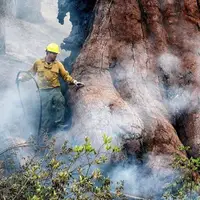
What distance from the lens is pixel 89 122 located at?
22.2 ft

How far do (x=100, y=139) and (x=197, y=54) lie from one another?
283 cm

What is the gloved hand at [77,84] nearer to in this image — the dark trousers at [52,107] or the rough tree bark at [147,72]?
the rough tree bark at [147,72]

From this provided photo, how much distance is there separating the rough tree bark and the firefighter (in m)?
0.27

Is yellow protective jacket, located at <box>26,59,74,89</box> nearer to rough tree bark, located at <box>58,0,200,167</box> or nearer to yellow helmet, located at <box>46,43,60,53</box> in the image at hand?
yellow helmet, located at <box>46,43,60,53</box>

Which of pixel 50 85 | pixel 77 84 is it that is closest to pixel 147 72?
pixel 77 84

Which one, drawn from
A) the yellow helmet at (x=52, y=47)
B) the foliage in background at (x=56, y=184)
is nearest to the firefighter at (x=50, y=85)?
the yellow helmet at (x=52, y=47)

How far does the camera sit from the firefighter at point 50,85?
726cm

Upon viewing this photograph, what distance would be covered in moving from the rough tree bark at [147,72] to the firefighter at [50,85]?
0.27 meters

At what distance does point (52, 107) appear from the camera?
738 cm

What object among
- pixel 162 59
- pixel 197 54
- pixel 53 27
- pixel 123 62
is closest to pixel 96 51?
pixel 123 62

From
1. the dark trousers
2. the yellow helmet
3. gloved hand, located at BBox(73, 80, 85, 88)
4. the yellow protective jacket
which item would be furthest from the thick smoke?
the yellow helmet

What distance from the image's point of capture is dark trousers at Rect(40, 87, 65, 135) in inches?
288

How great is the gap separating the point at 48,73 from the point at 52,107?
1.92 feet

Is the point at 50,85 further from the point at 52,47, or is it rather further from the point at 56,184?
the point at 56,184
